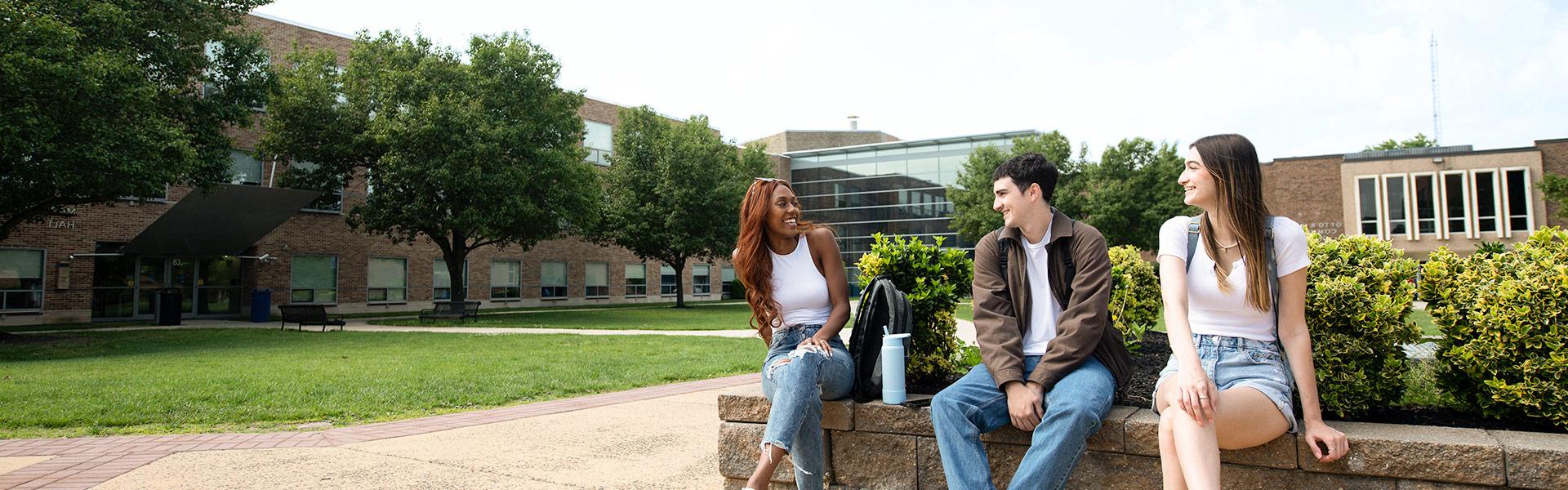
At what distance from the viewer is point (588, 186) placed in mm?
26000

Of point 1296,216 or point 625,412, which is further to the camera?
point 1296,216

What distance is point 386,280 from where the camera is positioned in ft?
101

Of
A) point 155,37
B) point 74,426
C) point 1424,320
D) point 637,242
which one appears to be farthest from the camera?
point 637,242

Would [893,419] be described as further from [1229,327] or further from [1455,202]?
[1455,202]

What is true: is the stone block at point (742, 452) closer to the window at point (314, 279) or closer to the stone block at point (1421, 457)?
the stone block at point (1421, 457)

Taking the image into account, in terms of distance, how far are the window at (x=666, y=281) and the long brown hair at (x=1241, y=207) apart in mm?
40428

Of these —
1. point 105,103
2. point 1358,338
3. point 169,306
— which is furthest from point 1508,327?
point 169,306

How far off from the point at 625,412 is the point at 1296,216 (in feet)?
135

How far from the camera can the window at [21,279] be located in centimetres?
2262

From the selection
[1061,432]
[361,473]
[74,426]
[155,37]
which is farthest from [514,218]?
[1061,432]

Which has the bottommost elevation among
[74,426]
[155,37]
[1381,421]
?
[74,426]

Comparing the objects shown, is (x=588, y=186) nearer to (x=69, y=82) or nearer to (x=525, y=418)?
(x=69, y=82)

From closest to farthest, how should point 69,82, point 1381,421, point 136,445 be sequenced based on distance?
point 1381,421 → point 136,445 → point 69,82

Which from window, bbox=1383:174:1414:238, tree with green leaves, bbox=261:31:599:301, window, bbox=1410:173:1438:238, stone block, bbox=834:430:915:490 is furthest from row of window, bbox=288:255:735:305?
window, bbox=1410:173:1438:238
